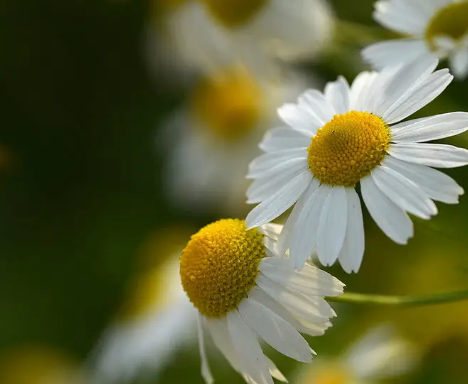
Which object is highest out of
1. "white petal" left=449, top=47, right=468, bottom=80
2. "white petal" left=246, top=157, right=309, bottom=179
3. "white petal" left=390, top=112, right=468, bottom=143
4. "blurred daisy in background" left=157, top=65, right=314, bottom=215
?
"white petal" left=246, top=157, right=309, bottom=179

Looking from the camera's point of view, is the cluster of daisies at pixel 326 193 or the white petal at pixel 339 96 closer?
the cluster of daisies at pixel 326 193

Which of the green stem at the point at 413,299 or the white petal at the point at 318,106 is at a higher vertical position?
the white petal at the point at 318,106

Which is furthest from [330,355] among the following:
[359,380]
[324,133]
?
[324,133]

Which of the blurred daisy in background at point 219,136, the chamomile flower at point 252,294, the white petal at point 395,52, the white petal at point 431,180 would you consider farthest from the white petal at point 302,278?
the blurred daisy in background at point 219,136

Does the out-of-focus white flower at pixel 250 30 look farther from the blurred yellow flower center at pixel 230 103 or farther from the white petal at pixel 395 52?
the white petal at pixel 395 52

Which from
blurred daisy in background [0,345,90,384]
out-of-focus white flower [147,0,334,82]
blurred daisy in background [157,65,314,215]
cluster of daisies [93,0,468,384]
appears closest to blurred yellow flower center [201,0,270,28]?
out-of-focus white flower [147,0,334,82]

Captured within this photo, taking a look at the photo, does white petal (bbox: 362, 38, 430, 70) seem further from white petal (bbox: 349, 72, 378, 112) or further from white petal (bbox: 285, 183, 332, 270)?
white petal (bbox: 285, 183, 332, 270)

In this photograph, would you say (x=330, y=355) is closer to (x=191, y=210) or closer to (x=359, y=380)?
(x=359, y=380)
